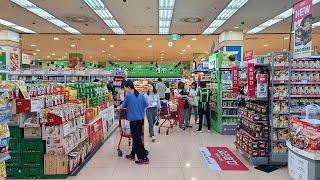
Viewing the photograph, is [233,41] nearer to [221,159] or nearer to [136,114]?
[221,159]

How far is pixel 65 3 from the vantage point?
9.84 m

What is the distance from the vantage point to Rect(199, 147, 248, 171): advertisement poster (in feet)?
19.5

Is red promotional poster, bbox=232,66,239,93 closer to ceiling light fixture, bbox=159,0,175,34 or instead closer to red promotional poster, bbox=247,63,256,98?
red promotional poster, bbox=247,63,256,98

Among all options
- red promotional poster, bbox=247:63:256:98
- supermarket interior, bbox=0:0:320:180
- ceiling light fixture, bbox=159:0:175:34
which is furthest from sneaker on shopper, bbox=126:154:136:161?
ceiling light fixture, bbox=159:0:175:34

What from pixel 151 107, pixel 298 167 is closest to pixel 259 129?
pixel 298 167

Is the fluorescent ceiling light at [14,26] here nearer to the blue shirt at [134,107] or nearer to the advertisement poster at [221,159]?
the blue shirt at [134,107]

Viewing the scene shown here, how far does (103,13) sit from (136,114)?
6.36 meters

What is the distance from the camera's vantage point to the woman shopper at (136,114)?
20.1 ft

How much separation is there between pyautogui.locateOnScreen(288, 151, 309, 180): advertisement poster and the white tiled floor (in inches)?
59.5

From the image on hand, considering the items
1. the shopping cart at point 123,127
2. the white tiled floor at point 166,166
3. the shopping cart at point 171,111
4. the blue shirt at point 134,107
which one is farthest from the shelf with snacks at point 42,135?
the shopping cart at point 171,111

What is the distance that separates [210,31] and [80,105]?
1059 centimetres

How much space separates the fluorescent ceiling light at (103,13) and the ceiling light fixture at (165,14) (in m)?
1.89

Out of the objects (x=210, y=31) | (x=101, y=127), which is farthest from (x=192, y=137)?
(x=210, y=31)

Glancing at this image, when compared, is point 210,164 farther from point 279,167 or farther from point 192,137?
point 192,137
